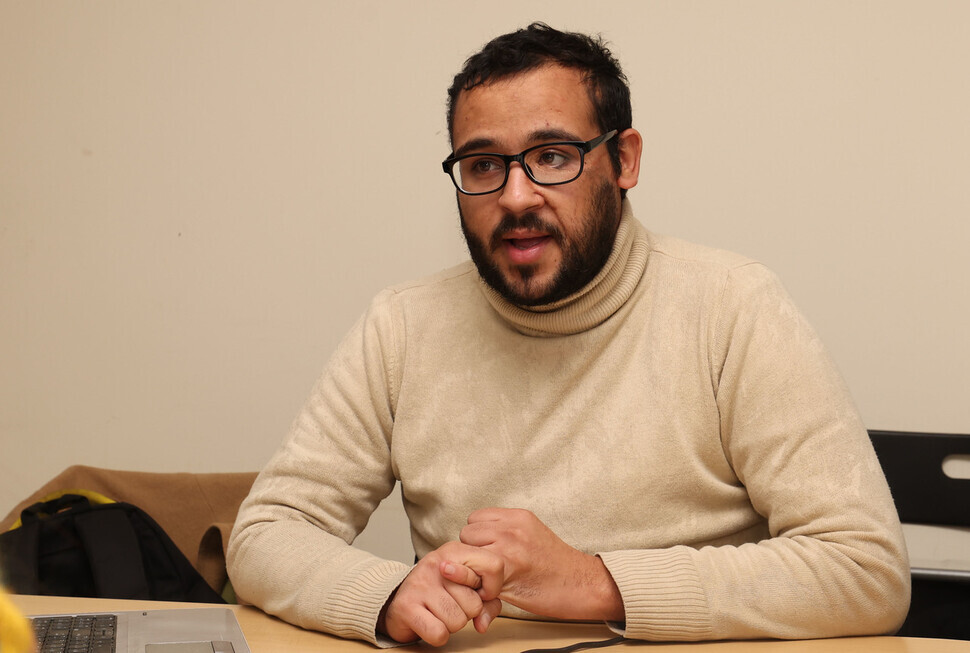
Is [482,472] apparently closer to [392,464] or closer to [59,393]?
[392,464]

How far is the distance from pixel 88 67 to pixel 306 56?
1.76ft

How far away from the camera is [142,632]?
3.43ft

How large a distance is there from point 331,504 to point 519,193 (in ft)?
1.71

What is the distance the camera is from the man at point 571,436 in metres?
1.07

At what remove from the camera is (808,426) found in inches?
45.9

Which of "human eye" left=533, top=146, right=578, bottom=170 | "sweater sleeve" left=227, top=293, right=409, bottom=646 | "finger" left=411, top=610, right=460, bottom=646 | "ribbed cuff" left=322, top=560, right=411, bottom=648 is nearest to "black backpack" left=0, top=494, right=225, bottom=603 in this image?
"sweater sleeve" left=227, top=293, right=409, bottom=646

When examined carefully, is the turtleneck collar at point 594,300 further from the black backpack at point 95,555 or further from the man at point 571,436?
the black backpack at point 95,555

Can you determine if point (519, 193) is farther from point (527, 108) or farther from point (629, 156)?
point (629, 156)

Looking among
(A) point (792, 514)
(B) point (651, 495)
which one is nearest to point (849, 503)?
(A) point (792, 514)

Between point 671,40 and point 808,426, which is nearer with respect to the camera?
point 808,426

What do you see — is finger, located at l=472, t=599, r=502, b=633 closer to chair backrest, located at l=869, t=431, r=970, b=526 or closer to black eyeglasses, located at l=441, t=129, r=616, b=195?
black eyeglasses, located at l=441, t=129, r=616, b=195

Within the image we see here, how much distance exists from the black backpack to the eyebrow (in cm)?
87

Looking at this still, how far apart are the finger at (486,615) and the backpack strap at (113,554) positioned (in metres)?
0.74

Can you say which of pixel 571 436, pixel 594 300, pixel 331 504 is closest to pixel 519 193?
pixel 594 300
